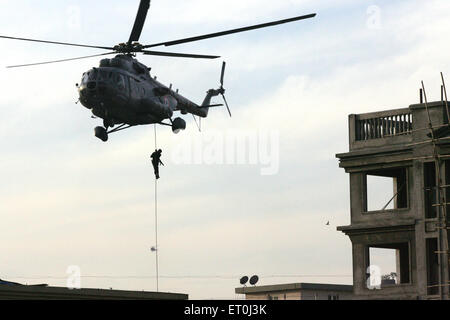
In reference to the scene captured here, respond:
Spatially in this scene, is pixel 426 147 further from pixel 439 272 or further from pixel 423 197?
pixel 439 272

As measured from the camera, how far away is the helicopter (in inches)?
2140

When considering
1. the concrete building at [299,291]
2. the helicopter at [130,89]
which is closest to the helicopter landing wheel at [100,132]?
the helicopter at [130,89]

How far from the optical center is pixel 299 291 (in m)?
106

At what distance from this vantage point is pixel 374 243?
2379 inches

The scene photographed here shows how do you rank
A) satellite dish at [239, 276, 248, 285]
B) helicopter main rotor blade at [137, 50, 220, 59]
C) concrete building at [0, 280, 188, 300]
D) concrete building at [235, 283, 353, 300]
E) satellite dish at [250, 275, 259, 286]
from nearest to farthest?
concrete building at [0, 280, 188, 300], helicopter main rotor blade at [137, 50, 220, 59], satellite dish at [250, 275, 259, 286], satellite dish at [239, 276, 248, 285], concrete building at [235, 283, 353, 300]

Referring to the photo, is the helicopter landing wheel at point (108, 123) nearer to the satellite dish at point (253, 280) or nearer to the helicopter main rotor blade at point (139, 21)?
the helicopter main rotor blade at point (139, 21)

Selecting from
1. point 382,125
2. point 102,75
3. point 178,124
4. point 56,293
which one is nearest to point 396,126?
point 382,125

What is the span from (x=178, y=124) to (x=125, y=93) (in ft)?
17.3

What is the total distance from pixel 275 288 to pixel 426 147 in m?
49.8

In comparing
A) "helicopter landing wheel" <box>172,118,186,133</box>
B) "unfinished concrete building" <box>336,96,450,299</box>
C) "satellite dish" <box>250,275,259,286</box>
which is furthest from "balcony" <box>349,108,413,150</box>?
"satellite dish" <box>250,275,259,286</box>

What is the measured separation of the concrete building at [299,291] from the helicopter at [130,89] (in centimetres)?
4765

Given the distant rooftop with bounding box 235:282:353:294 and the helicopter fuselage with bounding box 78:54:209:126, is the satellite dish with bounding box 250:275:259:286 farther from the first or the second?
the helicopter fuselage with bounding box 78:54:209:126

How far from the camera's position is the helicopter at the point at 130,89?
178ft
